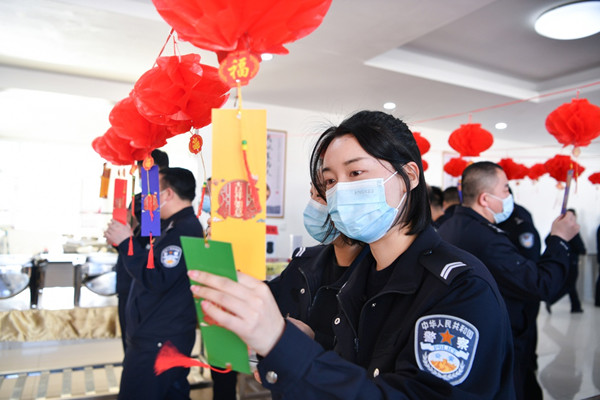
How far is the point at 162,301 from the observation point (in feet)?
7.07

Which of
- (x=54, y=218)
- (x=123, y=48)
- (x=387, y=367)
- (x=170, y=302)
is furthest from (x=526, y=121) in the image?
(x=54, y=218)

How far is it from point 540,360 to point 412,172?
448 centimetres

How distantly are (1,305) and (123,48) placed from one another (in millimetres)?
2387

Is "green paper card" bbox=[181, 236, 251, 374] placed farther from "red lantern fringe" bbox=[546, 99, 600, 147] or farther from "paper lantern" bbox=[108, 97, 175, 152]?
"red lantern fringe" bbox=[546, 99, 600, 147]

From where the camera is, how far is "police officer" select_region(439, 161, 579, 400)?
6.72ft

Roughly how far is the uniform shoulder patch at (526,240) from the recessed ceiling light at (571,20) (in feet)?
5.18

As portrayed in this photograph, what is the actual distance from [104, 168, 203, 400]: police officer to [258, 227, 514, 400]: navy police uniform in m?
1.31

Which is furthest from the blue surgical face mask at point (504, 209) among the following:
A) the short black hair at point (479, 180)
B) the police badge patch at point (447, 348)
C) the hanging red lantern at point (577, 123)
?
the police badge patch at point (447, 348)

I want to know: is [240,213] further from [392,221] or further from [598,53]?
[598,53]

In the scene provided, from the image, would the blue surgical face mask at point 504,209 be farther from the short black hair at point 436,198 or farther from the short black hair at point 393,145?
the short black hair at point 393,145

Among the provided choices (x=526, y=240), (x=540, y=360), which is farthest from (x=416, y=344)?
(x=540, y=360)

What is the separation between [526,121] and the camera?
5844 millimetres

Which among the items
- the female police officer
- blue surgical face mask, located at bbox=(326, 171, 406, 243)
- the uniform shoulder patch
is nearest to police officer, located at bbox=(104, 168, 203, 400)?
the female police officer

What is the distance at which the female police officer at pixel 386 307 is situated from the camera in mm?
613
